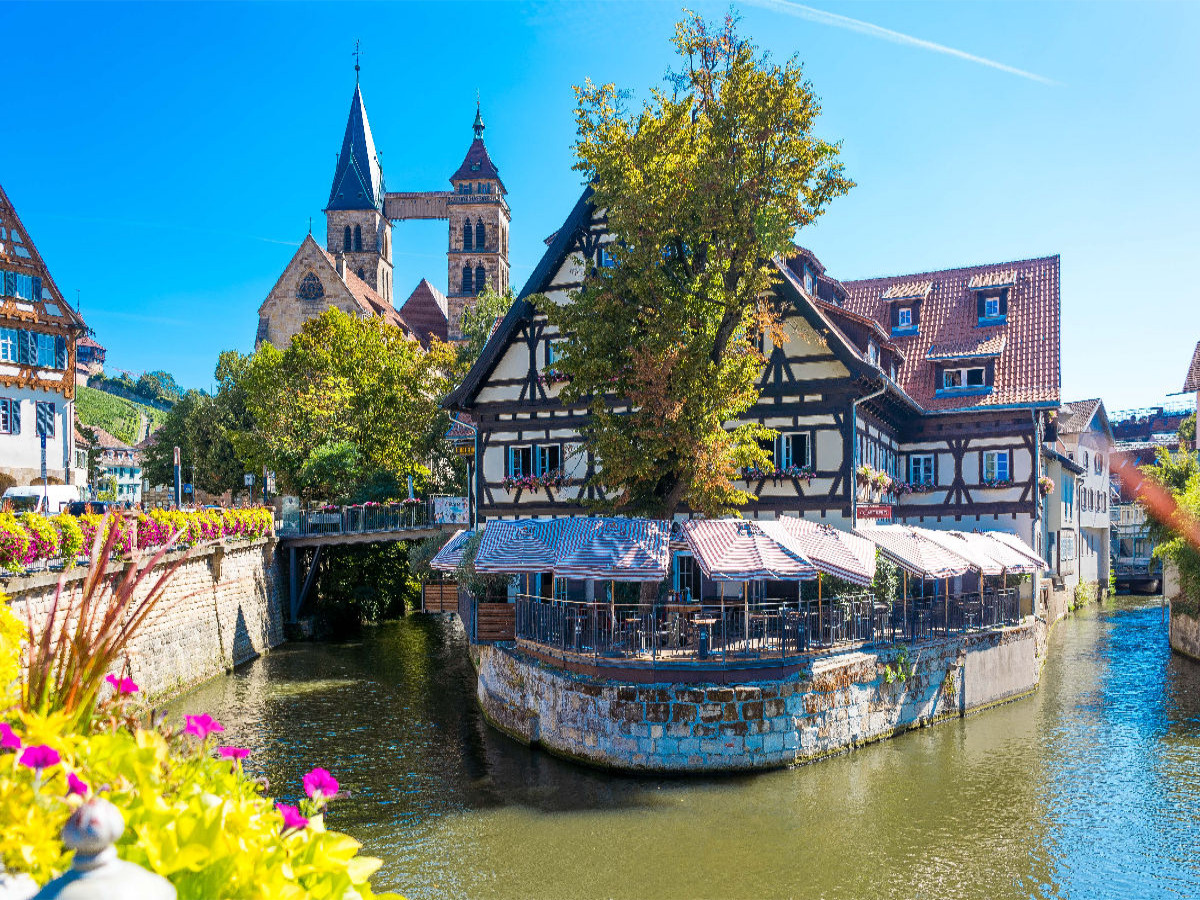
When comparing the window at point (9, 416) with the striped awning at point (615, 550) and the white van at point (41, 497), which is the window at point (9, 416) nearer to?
the white van at point (41, 497)

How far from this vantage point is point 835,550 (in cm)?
1791

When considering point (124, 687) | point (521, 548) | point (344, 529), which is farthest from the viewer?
point (344, 529)

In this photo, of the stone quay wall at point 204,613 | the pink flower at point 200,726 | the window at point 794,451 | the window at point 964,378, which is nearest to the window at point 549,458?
the window at point 794,451

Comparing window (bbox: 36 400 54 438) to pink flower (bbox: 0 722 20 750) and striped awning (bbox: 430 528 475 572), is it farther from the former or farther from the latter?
pink flower (bbox: 0 722 20 750)

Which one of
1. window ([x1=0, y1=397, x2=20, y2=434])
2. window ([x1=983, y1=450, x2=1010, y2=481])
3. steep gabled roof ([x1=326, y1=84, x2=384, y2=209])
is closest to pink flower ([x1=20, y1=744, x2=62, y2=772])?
window ([x1=983, y1=450, x2=1010, y2=481])

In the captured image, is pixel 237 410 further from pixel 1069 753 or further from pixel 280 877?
pixel 280 877

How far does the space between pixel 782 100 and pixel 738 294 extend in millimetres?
3806

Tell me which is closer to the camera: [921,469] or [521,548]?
[521,548]

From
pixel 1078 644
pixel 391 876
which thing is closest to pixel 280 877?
pixel 391 876

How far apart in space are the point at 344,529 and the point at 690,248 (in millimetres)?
20500

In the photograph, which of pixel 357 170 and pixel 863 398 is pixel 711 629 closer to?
pixel 863 398

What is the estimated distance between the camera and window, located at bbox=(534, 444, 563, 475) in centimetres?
2717

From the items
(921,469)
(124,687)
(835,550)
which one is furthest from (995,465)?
(124,687)

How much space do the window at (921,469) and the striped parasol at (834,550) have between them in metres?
13.4
